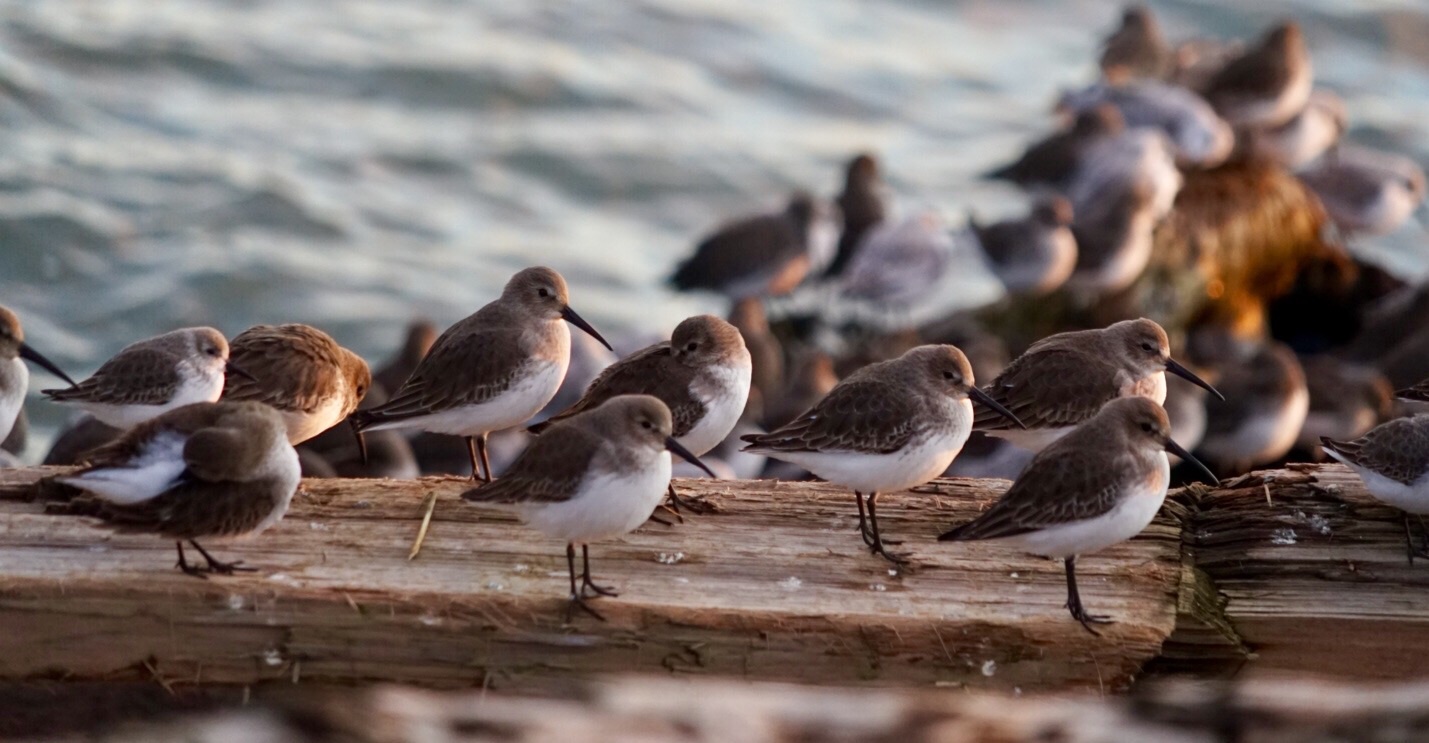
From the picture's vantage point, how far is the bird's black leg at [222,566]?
15.6ft

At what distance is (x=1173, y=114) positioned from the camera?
55.8 feet

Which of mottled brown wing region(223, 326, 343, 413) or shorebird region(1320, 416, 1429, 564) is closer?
shorebird region(1320, 416, 1429, 564)

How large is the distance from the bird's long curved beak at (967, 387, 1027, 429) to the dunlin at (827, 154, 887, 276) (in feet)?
34.2

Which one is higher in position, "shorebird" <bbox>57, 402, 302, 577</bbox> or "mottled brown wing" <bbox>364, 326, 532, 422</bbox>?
"shorebird" <bbox>57, 402, 302, 577</bbox>

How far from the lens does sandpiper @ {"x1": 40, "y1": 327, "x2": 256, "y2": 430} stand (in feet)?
21.0

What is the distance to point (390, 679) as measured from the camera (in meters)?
4.61

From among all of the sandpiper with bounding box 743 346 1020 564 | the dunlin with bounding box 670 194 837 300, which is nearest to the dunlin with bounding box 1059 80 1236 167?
the dunlin with bounding box 670 194 837 300

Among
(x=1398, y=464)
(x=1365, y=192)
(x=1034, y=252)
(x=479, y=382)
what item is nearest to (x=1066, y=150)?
(x=1365, y=192)

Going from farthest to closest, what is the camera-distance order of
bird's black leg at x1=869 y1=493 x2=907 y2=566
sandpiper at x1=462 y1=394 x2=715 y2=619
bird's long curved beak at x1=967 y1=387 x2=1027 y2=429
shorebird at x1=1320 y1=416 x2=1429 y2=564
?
bird's long curved beak at x1=967 y1=387 x2=1027 y2=429
shorebird at x1=1320 y1=416 x2=1429 y2=564
bird's black leg at x1=869 y1=493 x2=907 y2=566
sandpiper at x1=462 y1=394 x2=715 y2=619

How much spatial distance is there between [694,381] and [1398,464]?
2281 millimetres

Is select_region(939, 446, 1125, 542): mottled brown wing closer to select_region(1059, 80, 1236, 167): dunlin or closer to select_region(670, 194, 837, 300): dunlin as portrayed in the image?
select_region(670, 194, 837, 300): dunlin

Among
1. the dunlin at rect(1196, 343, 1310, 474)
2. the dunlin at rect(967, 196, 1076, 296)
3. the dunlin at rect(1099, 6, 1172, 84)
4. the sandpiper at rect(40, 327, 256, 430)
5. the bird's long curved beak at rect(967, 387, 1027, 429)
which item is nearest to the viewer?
the bird's long curved beak at rect(967, 387, 1027, 429)

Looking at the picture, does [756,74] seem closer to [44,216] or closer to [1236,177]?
[1236,177]

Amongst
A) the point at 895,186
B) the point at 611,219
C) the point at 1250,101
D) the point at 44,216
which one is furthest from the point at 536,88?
the point at 1250,101
